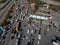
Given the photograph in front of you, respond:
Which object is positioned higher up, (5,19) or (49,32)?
(5,19)

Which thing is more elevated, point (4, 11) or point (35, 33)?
point (4, 11)

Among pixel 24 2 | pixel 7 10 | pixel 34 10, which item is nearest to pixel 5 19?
pixel 7 10

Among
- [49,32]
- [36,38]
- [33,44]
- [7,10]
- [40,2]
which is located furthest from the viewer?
[40,2]

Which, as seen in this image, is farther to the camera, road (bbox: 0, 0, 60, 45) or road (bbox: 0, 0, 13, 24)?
road (bbox: 0, 0, 13, 24)

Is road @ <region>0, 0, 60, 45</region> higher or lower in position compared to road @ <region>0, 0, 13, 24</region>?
lower

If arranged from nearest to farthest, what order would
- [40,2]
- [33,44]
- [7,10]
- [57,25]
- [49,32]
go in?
[33,44] → [49,32] → [57,25] → [7,10] → [40,2]

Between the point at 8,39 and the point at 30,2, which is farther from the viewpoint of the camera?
the point at 30,2

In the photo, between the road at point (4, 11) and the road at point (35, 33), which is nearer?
the road at point (35, 33)

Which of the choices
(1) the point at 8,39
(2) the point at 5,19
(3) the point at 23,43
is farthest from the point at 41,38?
(2) the point at 5,19

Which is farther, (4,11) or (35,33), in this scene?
(4,11)

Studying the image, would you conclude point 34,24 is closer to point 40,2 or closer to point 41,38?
point 41,38

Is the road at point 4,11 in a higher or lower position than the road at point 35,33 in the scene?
higher
